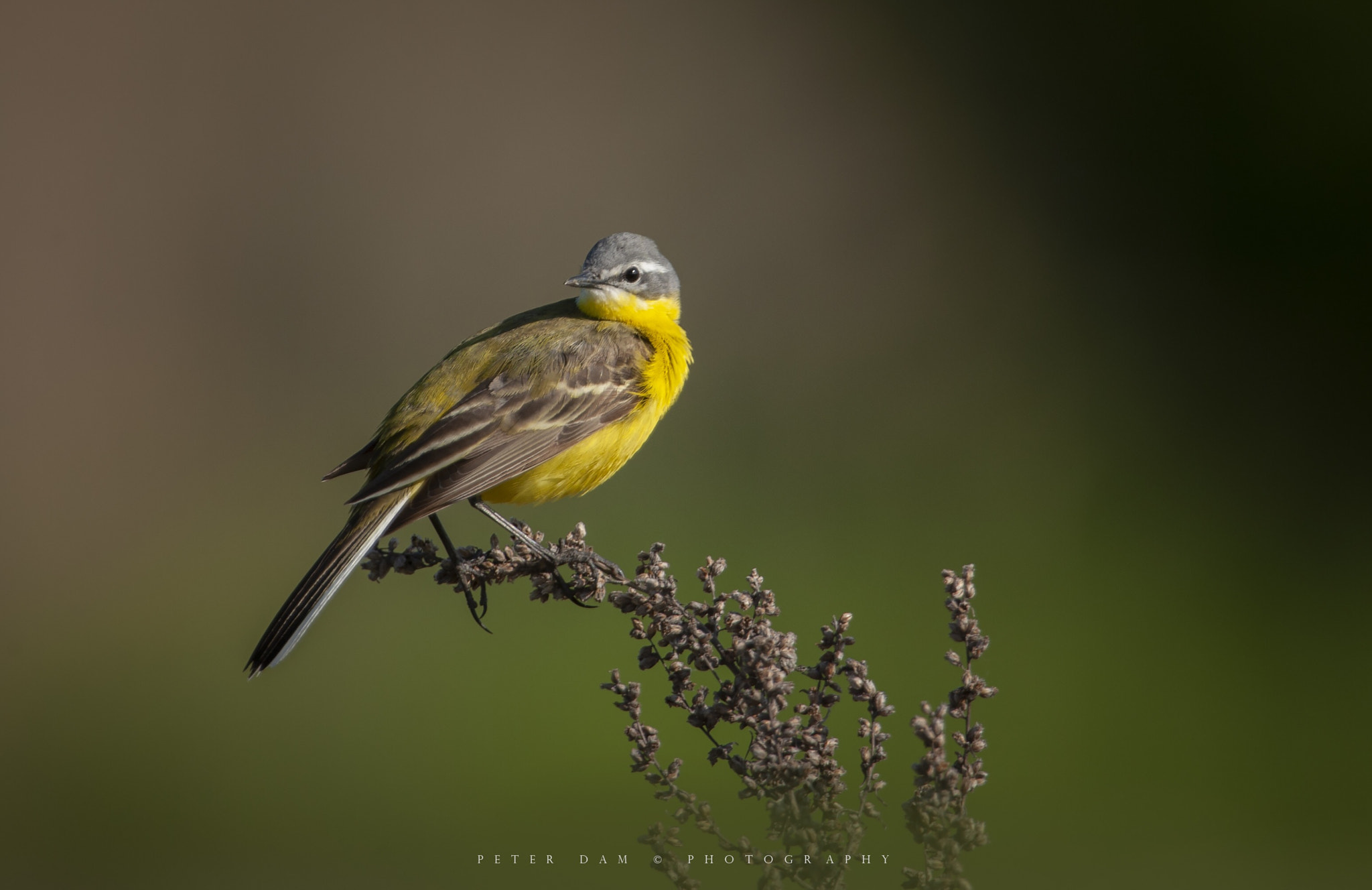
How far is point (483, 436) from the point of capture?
4.29 meters

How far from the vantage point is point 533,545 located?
157 inches

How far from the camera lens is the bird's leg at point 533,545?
12.4 ft

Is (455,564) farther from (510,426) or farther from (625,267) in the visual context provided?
(625,267)

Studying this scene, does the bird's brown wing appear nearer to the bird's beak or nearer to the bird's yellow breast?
the bird's yellow breast

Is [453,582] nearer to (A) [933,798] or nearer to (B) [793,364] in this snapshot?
(A) [933,798]

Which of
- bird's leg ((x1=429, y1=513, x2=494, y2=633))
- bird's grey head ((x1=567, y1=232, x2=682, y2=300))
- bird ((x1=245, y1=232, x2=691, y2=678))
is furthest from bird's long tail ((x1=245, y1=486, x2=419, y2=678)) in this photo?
bird's grey head ((x1=567, y1=232, x2=682, y2=300))

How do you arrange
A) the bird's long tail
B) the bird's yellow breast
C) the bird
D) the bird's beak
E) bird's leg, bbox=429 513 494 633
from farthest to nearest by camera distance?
1. the bird's beak
2. the bird's yellow breast
3. the bird
4. bird's leg, bbox=429 513 494 633
5. the bird's long tail

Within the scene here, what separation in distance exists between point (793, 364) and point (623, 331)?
563 cm

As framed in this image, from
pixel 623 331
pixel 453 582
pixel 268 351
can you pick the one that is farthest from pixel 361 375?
pixel 453 582

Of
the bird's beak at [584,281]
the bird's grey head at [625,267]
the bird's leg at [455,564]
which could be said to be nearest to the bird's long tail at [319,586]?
the bird's leg at [455,564]

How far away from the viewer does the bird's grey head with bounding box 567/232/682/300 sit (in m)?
5.10

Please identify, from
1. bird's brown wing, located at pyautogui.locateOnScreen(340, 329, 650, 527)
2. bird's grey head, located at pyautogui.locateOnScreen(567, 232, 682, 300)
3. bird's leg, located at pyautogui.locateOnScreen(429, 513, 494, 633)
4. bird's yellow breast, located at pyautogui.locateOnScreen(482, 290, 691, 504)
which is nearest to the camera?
bird's leg, located at pyautogui.locateOnScreen(429, 513, 494, 633)

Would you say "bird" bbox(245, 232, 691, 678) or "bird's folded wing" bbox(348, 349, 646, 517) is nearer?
"bird" bbox(245, 232, 691, 678)

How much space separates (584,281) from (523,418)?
0.87m
